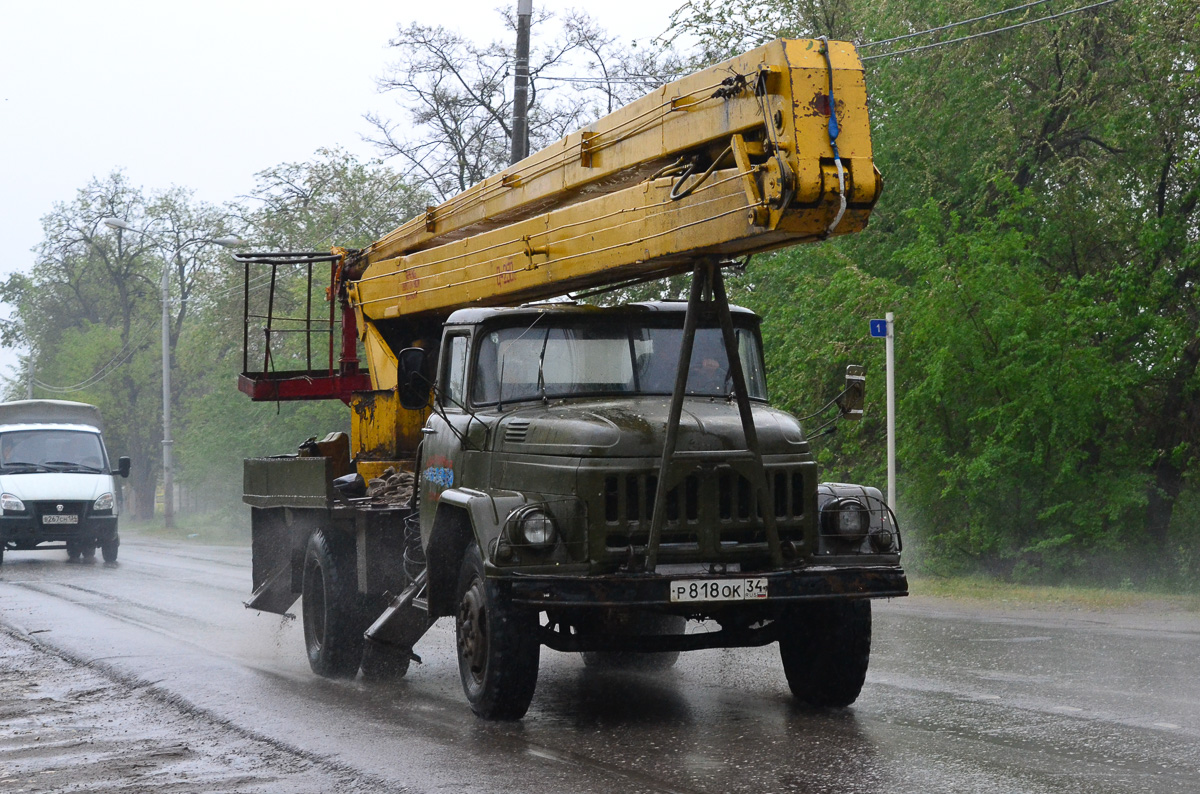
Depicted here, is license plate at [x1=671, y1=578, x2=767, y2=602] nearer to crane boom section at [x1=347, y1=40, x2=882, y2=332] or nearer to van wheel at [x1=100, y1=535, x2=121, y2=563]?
crane boom section at [x1=347, y1=40, x2=882, y2=332]

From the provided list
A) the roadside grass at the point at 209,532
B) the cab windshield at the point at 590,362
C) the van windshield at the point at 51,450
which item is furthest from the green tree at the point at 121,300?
the cab windshield at the point at 590,362

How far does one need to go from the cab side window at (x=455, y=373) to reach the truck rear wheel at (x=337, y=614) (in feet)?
6.04

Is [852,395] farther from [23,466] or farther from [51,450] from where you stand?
[51,450]

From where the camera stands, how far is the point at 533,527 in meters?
7.56

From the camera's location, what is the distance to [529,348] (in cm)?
872

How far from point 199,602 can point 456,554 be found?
29.0 feet

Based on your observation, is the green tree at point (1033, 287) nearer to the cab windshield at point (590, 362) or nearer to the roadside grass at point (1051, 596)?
the roadside grass at point (1051, 596)

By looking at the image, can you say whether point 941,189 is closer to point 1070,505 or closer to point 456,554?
point 1070,505

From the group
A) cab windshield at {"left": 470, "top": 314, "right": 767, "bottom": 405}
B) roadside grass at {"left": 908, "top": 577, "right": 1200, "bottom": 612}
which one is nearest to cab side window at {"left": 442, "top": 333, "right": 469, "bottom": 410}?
cab windshield at {"left": 470, "top": 314, "right": 767, "bottom": 405}

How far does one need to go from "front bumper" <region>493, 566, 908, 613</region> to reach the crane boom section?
5.55 ft

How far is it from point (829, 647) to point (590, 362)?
2152mm

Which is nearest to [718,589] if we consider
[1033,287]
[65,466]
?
[1033,287]

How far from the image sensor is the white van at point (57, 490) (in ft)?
78.2

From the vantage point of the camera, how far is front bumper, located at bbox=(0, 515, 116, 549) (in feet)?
77.5
